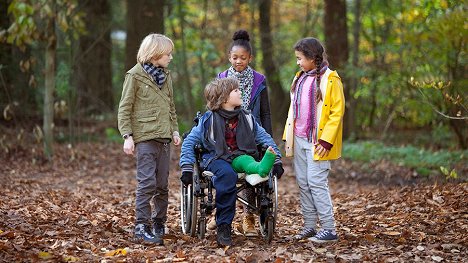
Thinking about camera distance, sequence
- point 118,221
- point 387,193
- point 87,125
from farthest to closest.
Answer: point 87,125 → point 387,193 → point 118,221

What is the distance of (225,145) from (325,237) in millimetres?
1154

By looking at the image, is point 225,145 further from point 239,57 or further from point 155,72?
point 239,57

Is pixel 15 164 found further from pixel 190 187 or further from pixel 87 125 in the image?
pixel 190 187

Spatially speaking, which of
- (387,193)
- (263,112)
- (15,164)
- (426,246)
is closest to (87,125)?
(15,164)

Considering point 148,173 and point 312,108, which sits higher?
point 312,108

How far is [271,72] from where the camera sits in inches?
763

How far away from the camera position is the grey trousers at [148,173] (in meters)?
5.93

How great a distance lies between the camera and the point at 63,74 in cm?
1290

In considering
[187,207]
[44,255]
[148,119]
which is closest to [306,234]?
[187,207]

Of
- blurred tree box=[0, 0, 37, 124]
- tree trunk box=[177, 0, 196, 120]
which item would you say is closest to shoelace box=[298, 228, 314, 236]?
blurred tree box=[0, 0, 37, 124]

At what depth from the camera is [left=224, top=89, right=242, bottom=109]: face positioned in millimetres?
5930

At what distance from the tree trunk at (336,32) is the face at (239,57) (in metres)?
8.73

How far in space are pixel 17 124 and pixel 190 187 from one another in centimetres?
781

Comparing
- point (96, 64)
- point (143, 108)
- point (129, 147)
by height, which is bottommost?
point (129, 147)
